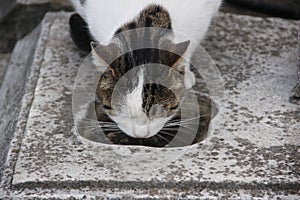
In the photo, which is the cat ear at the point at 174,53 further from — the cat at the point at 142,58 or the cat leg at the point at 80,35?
the cat leg at the point at 80,35

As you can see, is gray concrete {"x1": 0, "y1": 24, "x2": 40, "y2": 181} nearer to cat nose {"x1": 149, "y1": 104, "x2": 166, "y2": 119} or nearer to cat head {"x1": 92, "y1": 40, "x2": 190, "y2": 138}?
cat head {"x1": 92, "y1": 40, "x2": 190, "y2": 138}

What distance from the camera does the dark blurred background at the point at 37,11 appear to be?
393 cm

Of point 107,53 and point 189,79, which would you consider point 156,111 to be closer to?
point 107,53

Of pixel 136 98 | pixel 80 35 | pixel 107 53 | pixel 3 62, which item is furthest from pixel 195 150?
pixel 3 62

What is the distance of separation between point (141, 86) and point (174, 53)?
21 centimetres

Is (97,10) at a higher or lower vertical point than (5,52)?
higher

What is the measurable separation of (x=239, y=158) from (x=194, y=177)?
234 mm

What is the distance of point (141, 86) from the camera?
2.38 metres

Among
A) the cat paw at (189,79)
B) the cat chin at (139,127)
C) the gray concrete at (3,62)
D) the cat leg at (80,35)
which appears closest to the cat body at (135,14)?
the cat paw at (189,79)

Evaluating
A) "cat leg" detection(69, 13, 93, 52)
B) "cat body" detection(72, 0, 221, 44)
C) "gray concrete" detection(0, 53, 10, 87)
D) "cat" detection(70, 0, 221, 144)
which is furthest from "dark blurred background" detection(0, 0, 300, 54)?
"cat" detection(70, 0, 221, 144)

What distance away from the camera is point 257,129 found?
2672mm

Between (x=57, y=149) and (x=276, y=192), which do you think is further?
(x=57, y=149)

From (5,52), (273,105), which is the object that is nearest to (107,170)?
(273,105)

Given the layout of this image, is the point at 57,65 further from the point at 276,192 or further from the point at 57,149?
the point at 276,192
